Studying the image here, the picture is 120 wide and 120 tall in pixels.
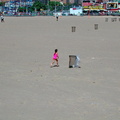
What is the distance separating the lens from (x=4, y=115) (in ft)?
23.5

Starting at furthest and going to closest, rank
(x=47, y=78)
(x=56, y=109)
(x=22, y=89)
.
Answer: (x=47, y=78)
(x=22, y=89)
(x=56, y=109)

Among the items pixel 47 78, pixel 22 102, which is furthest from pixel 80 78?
pixel 22 102

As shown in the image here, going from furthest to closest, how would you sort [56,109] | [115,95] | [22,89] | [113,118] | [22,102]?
1. [22,89]
2. [115,95]
3. [22,102]
4. [56,109]
5. [113,118]

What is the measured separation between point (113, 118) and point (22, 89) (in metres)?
3.09

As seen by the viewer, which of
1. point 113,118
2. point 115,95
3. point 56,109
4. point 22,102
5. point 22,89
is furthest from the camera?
point 22,89

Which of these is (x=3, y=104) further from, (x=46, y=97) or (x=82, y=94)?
(x=82, y=94)

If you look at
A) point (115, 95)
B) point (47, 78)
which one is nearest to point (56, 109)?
point (115, 95)

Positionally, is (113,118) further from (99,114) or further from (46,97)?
(46,97)

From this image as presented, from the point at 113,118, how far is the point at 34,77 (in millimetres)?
4396

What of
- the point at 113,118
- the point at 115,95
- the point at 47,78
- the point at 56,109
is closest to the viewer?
the point at 113,118

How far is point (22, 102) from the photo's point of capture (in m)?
8.06

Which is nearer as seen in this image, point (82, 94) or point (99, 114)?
point (99, 114)

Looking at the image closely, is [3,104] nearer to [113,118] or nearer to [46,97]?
[46,97]

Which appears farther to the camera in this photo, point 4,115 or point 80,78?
point 80,78
